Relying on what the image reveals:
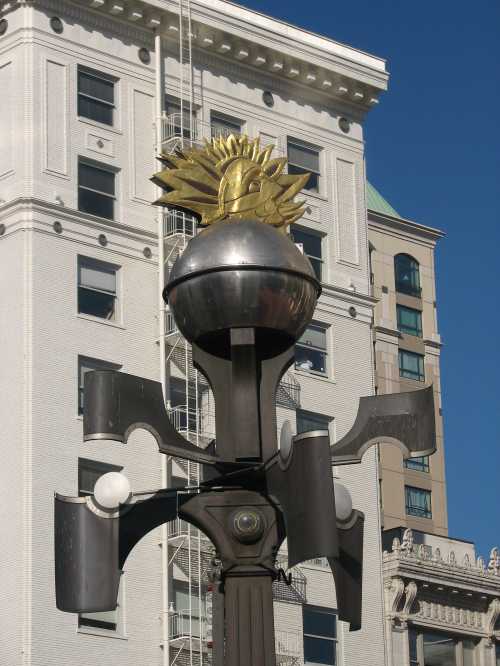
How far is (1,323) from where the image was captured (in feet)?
163

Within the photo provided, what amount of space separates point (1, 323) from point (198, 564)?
8.43 metres

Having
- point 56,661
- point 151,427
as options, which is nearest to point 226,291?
point 151,427

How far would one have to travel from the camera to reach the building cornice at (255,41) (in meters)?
53.3

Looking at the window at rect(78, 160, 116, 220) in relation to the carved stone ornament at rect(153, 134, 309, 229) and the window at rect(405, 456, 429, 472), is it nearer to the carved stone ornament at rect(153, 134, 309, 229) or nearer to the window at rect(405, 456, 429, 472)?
the window at rect(405, 456, 429, 472)

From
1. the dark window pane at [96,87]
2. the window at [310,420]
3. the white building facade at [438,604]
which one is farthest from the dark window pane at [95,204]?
the white building facade at [438,604]

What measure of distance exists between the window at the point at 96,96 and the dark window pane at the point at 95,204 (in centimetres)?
232

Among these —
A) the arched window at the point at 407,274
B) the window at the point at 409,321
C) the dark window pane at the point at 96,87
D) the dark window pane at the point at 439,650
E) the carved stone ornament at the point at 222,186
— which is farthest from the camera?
the window at the point at 409,321

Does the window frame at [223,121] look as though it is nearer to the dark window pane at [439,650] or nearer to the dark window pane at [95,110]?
the dark window pane at [95,110]

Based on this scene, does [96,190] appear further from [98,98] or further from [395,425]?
[395,425]

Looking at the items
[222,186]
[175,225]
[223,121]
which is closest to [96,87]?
[175,225]

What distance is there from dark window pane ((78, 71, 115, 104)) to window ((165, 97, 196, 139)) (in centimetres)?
193

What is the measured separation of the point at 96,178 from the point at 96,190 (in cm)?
36

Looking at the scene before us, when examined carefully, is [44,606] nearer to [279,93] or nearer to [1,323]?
[1,323]

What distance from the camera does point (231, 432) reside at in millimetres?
11797
